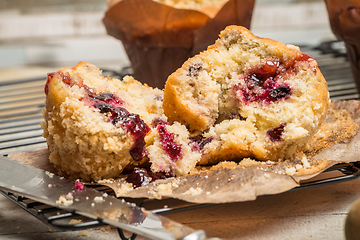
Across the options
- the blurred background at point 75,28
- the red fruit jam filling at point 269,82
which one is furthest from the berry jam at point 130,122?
the blurred background at point 75,28

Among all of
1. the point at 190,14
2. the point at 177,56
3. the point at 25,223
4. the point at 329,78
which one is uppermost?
the point at 190,14

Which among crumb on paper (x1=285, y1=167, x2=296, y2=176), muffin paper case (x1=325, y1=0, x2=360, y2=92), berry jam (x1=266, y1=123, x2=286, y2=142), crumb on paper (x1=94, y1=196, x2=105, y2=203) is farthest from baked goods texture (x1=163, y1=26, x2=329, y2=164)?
muffin paper case (x1=325, y1=0, x2=360, y2=92)

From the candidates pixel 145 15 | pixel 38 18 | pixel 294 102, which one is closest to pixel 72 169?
pixel 294 102

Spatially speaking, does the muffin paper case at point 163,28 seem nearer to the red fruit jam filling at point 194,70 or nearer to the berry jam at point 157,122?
the red fruit jam filling at point 194,70

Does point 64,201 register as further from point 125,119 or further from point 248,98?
point 248,98

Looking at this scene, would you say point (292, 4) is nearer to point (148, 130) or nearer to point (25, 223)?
point (148, 130)

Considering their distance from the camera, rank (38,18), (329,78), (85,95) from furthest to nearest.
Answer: (38,18), (329,78), (85,95)
